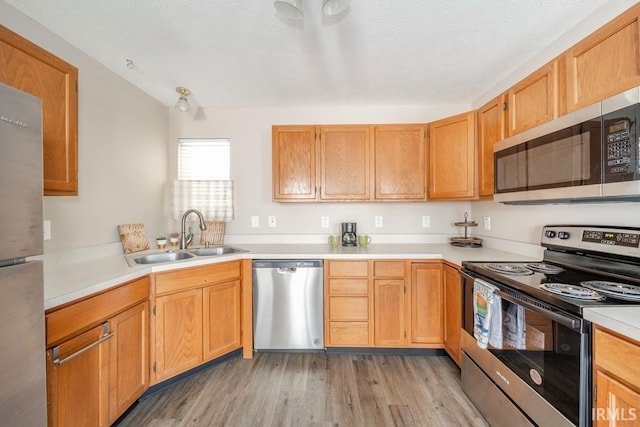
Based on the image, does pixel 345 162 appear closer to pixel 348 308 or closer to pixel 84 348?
pixel 348 308

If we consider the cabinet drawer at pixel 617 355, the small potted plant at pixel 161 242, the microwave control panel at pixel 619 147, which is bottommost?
the cabinet drawer at pixel 617 355

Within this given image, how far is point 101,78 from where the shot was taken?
1.99 meters

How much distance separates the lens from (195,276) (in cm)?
196

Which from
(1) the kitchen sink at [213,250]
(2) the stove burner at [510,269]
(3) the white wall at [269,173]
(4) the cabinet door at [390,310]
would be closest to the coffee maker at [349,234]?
(3) the white wall at [269,173]

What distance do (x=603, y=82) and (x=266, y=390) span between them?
104 inches

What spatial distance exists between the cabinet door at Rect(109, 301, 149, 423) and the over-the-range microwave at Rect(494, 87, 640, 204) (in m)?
2.51

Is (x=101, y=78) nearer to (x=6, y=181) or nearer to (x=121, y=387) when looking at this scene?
(x=6, y=181)

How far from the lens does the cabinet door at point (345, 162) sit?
251 cm

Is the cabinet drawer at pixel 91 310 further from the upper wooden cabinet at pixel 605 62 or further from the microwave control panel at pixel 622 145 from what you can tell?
the upper wooden cabinet at pixel 605 62

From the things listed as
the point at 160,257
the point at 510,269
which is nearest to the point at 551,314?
the point at 510,269

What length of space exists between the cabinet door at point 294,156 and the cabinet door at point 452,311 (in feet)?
4.61

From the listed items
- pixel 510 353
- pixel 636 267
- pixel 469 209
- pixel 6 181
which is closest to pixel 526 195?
pixel 636 267

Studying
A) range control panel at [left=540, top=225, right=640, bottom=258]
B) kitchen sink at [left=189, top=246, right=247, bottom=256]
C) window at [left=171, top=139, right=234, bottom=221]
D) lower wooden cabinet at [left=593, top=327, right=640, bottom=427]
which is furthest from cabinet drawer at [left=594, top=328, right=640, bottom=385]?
window at [left=171, top=139, right=234, bottom=221]

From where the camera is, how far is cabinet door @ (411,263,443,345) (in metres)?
2.20
